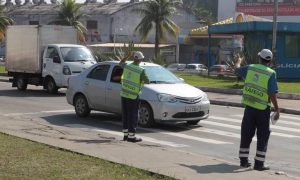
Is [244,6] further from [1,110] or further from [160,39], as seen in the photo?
[1,110]

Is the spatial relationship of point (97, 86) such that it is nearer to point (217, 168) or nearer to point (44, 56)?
point (217, 168)

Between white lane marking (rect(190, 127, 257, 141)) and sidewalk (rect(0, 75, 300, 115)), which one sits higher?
white lane marking (rect(190, 127, 257, 141))

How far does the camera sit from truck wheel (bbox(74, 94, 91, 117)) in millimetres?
15234

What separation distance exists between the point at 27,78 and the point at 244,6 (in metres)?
52.2

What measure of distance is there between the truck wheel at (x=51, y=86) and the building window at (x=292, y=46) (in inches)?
639

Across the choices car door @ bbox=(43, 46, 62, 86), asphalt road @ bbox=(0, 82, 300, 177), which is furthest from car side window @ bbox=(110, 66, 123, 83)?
car door @ bbox=(43, 46, 62, 86)

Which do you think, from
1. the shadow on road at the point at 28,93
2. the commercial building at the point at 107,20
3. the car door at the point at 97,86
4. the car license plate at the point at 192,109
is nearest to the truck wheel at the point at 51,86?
the shadow on road at the point at 28,93

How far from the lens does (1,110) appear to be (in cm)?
1689

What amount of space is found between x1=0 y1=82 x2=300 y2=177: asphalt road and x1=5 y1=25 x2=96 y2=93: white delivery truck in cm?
344

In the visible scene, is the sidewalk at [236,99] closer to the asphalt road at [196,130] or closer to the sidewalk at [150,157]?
the asphalt road at [196,130]

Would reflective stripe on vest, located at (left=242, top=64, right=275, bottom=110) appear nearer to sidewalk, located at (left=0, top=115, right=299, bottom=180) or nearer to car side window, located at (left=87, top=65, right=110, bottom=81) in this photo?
sidewalk, located at (left=0, top=115, right=299, bottom=180)

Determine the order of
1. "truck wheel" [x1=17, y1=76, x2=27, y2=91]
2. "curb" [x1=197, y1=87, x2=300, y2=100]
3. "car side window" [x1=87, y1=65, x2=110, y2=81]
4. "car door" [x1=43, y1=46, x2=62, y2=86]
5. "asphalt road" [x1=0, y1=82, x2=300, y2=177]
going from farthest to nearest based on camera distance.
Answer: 1. "truck wheel" [x1=17, y1=76, x2=27, y2=91]
2. "curb" [x1=197, y1=87, x2=300, y2=100]
3. "car door" [x1=43, y1=46, x2=62, y2=86]
4. "car side window" [x1=87, y1=65, x2=110, y2=81]
5. "asphalt road" [x1=0, y1=82, x2=300, y2=177]

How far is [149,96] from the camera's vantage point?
1334cm

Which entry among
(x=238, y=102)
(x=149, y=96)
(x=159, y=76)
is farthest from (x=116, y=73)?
(x=238, y=102)
